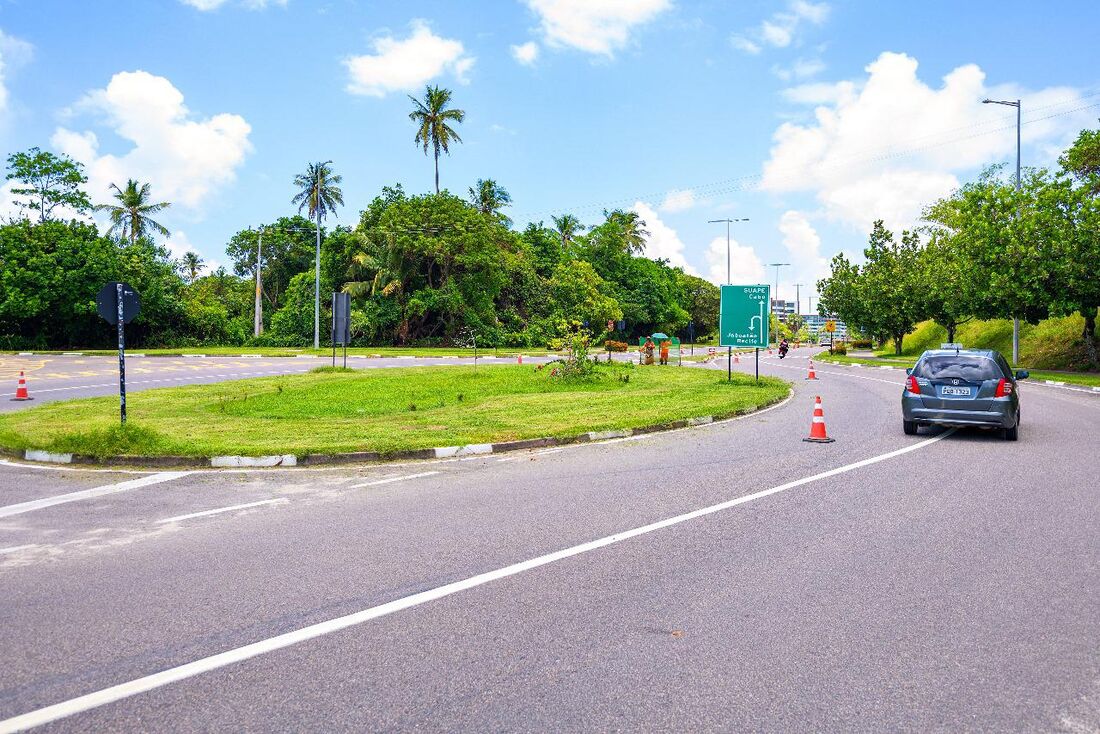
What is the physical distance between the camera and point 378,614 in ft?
14.3

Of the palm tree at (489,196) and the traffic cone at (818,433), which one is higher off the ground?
the palm tree at (489,196)

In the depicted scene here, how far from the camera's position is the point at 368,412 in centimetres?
1512

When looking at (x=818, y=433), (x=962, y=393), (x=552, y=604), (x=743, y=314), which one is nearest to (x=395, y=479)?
(x=552, y=604)

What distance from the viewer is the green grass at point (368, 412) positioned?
10521 mm

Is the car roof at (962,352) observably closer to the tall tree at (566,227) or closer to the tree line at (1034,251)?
the tree line at (1034,251)

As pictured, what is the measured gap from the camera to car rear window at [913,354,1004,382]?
12000 millimetres

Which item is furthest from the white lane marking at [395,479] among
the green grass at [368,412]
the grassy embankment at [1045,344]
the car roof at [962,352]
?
the grassy embankment at [1045,344]

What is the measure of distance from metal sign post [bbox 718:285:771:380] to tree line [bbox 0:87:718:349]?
2218 centimetres

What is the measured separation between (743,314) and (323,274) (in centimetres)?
4231

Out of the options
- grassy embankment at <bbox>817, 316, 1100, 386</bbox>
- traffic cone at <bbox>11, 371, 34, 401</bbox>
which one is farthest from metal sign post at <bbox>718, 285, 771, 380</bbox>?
traffic cone at <bbox>11, 371, 34, 401</bbox>

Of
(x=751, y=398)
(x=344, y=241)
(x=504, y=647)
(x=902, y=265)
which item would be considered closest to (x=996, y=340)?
(x=902, y=265)

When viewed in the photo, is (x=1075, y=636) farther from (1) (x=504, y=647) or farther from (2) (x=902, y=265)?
(2) (x=902, y=265)

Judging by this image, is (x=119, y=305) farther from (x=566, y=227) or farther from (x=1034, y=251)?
(x=566, y=227)

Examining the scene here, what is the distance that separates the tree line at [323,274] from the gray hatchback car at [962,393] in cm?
3258
